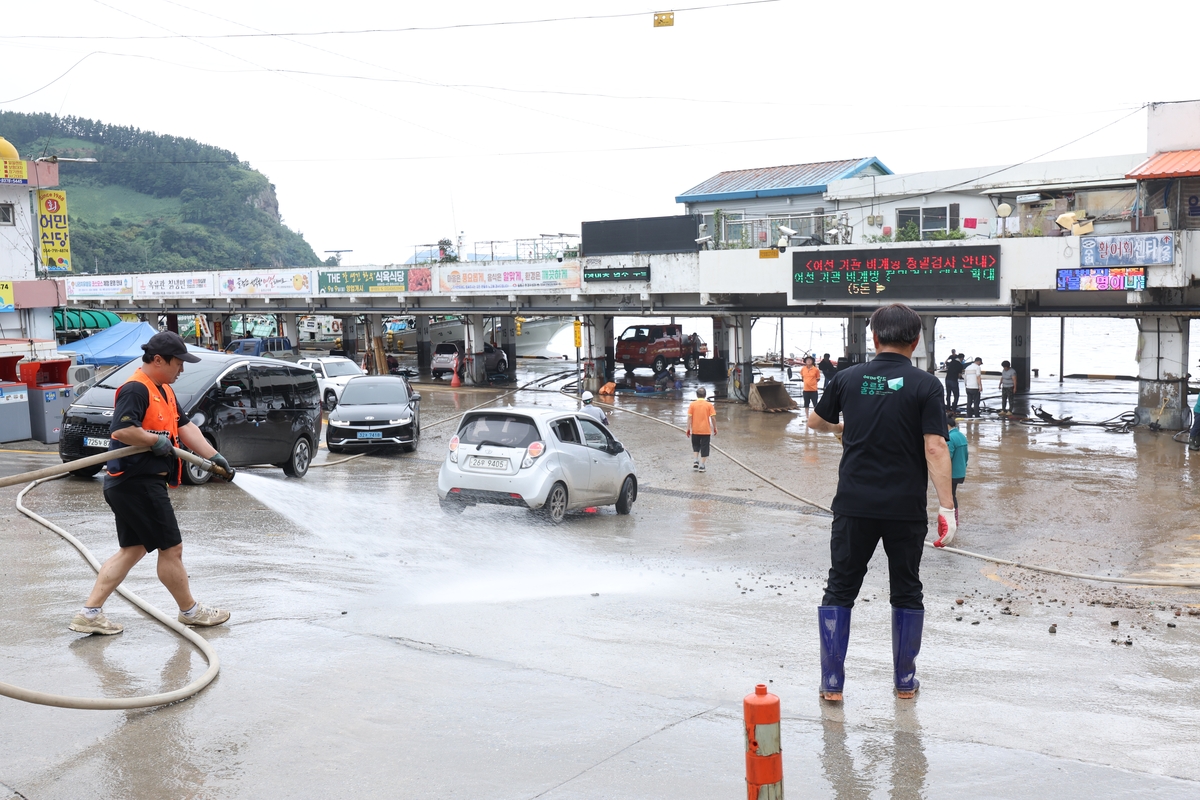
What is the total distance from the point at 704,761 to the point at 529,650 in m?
2.07

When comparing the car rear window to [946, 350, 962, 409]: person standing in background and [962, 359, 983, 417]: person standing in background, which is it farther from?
[946, 350, 962, 409]: person standing in background

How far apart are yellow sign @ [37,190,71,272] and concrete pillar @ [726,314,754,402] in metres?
20.4

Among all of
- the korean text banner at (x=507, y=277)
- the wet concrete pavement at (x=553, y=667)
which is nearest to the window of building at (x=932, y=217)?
the korean text banner at (x=507, y=277)

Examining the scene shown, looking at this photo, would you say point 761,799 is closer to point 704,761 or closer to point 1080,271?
point 704,761

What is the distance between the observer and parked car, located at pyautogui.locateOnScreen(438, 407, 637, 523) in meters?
12.5

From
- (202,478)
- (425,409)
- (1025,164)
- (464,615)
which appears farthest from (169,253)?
(464,615)

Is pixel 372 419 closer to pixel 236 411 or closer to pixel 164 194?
pixel 236 411

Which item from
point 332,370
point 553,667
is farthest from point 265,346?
point 553,667

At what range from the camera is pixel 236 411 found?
14.7m

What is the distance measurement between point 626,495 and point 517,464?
2.71 metres

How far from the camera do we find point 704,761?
178 inches

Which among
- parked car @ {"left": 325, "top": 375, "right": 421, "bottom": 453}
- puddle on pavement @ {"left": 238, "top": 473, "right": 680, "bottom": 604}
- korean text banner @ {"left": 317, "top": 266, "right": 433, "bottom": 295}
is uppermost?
korean text banner @ {"left": 317, "top": 266, "right": 433, "bottom": 295}

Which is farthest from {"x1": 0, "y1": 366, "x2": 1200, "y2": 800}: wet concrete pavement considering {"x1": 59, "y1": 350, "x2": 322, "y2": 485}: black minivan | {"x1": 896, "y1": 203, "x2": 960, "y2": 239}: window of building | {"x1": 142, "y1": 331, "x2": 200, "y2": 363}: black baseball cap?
{"x1": 896, "y1": 203, "x2": 960, "y2": 239}: window of building

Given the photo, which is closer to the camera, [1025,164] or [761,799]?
[761,799]
